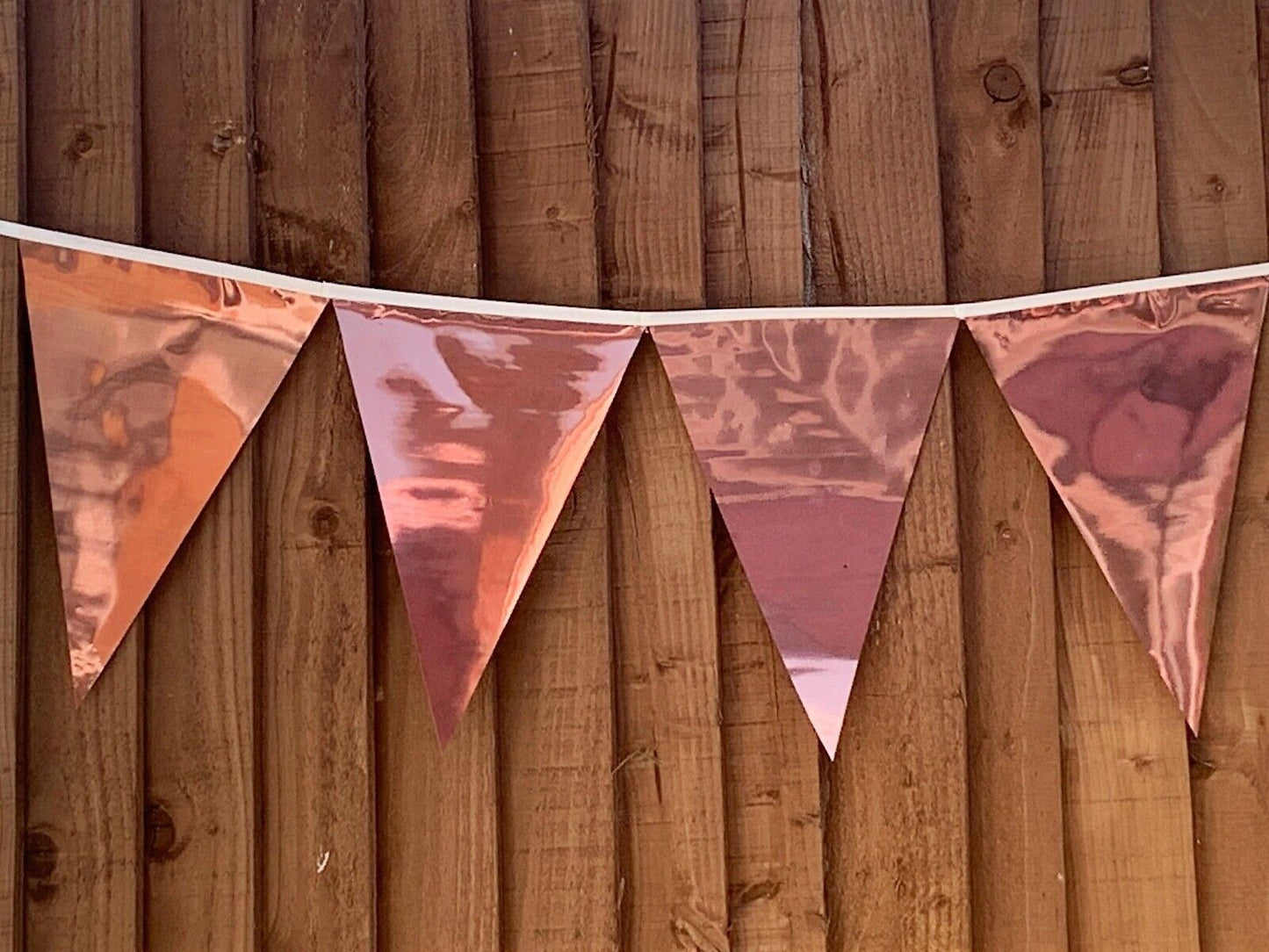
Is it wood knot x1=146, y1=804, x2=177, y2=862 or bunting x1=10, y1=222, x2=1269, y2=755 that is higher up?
bunting x1=10, y1=222, x2=1269, y2=755

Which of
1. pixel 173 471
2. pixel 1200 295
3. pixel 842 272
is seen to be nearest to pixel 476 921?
pixel 173 471

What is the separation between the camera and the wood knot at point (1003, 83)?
1689 millimetres

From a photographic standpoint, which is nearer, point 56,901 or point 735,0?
point 56,901

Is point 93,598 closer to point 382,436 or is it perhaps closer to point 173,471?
point 173,471

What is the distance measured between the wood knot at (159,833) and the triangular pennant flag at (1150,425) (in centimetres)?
102

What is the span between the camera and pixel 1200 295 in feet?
5.41

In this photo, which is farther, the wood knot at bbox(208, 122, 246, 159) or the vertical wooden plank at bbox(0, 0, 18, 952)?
the wood knot at bbox(208, 122, 246, 159)

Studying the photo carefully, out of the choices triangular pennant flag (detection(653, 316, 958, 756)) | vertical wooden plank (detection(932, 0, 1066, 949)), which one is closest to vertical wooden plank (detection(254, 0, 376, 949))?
triangular pennant flag (detection(653, 316, 958, 756))

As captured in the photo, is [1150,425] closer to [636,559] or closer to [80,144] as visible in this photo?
[636,559]

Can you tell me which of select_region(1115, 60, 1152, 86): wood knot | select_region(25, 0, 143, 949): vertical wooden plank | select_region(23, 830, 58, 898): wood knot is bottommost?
select_region(23, 830, 58, 898): wood knot

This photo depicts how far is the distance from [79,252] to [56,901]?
0.69 metres

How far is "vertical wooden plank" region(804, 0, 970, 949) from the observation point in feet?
5.35

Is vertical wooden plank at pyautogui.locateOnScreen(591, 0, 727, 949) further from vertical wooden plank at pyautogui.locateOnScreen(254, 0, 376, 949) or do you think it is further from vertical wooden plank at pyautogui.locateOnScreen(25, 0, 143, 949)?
vertical wooden plank at pyautogui.locateOnScreen(25, 0, 143, 949)

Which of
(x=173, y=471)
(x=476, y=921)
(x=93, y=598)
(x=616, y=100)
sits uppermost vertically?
(x=616, y=100)
